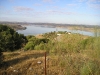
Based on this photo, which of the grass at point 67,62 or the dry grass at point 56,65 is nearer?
the grass at point 67,62

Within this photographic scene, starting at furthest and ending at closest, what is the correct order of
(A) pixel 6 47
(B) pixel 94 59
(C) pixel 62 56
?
(A) pixel 6 47
(C) pixel 62 56
(B) pixel 94 59

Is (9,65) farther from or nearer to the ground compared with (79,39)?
nearer to the ground

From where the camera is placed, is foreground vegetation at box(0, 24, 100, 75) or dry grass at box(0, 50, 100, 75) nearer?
foreground vegetation at box(0, 24, 100, 75)

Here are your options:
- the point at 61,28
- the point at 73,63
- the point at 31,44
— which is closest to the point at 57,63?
the point at 73,63

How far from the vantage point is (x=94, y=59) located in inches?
229

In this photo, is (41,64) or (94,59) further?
(41,64)

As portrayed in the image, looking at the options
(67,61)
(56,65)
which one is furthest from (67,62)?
(56,65)

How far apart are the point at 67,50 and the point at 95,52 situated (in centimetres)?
112

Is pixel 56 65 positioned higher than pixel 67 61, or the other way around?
pixel 67 61

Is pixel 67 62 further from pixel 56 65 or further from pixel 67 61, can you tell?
pixel 56 65

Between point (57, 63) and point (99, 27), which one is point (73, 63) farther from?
point (99, 27)

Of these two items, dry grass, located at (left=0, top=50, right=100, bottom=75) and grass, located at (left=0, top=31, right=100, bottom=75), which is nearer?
grass, located at (left=0, top=31, right=100, bottom=75)

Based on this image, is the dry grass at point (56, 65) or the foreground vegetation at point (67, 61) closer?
the foreground vegetation at point (67, 61)

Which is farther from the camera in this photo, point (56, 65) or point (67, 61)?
point (56, 65)
